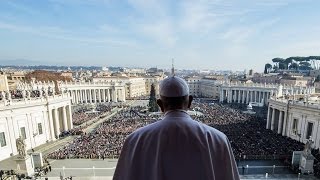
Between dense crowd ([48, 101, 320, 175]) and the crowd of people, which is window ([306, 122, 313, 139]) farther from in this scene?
A: the crowd of people

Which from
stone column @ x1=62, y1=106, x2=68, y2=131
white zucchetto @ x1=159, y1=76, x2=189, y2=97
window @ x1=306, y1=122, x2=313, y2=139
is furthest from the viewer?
stone column @ x1=62, y1=106, x2=68, y2=131

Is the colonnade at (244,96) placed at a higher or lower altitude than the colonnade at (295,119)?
lower

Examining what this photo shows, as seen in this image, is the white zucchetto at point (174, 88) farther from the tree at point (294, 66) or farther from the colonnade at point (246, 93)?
the tree at point (294, 66)

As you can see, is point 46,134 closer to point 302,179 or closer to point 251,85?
point 302,179

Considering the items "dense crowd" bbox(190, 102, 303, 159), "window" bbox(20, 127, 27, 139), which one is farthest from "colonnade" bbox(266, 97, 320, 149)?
"window" bbox(20, 127, 27, 139)

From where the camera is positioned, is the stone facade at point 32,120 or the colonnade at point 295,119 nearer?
the stone facade at point 32,120

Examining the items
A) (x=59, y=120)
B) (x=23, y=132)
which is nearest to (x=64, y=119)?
(x=59, y=120)

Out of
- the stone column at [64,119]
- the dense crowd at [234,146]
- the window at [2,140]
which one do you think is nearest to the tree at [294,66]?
the dense crowd at [234,146]

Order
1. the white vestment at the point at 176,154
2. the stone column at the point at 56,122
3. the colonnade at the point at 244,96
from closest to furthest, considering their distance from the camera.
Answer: the white vestment at the point at 176,154 < the stone column at the point at 56,122 < the colonnade at the point at 244,96
